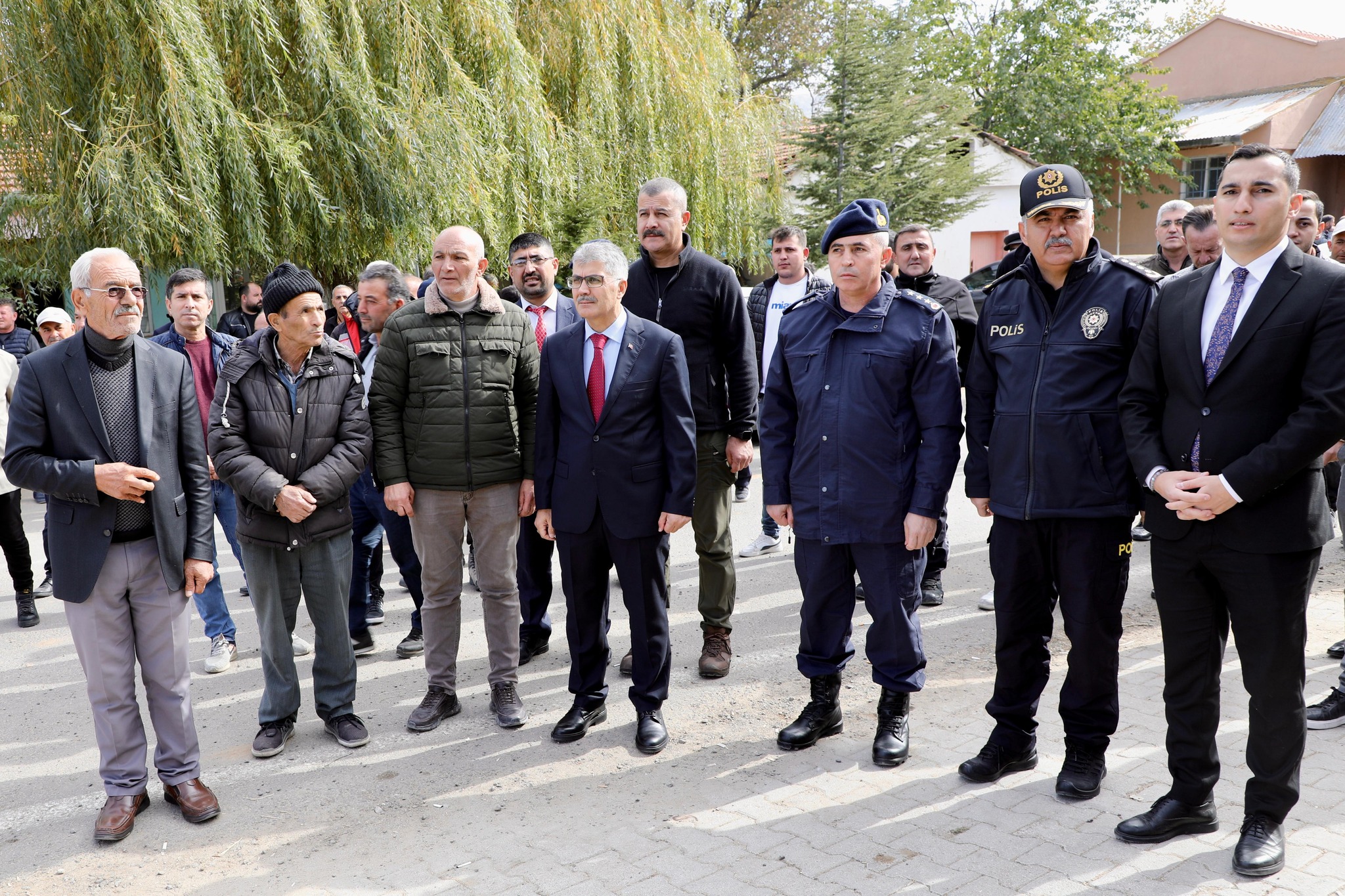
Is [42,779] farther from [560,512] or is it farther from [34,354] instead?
[560,512]

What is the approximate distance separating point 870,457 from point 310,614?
263 cm

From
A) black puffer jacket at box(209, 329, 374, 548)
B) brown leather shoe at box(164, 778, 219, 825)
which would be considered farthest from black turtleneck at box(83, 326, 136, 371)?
brown leather shoe at box(164, 778, 219, 825)

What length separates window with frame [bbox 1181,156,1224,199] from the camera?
3070 centimetres

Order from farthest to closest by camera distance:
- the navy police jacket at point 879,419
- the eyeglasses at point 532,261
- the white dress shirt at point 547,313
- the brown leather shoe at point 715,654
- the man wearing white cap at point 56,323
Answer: the man wearing white cap at point 56,323, the white dress shirt at point 547,313, the eyeglasses at point 532,261, the brown leather shoe at point 715,654, the navy police jacket at point 879,419

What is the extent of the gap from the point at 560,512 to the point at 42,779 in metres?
2.50

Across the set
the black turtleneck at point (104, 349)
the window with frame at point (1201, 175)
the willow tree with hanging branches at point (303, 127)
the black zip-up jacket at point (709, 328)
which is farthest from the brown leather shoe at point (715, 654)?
the window with frame at point (1201, 175)

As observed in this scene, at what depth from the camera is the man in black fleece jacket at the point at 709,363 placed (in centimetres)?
533

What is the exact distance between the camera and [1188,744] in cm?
359

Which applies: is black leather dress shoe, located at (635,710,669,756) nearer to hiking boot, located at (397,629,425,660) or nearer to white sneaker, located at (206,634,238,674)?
hiking boot, located at (397,629,425,660)

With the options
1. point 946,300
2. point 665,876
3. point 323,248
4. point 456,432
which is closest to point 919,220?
point 323,248

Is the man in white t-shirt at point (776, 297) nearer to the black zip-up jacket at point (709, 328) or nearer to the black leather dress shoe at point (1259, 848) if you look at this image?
the black zip-up jacket at point (709, 328)

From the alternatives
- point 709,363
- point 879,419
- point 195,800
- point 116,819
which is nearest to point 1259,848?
point 879,419

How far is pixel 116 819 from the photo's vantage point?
12.7ft

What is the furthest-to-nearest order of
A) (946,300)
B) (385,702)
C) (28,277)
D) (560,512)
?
1. (28,277)
2. (946,300)
3. (385,702)
4. (560,512)
